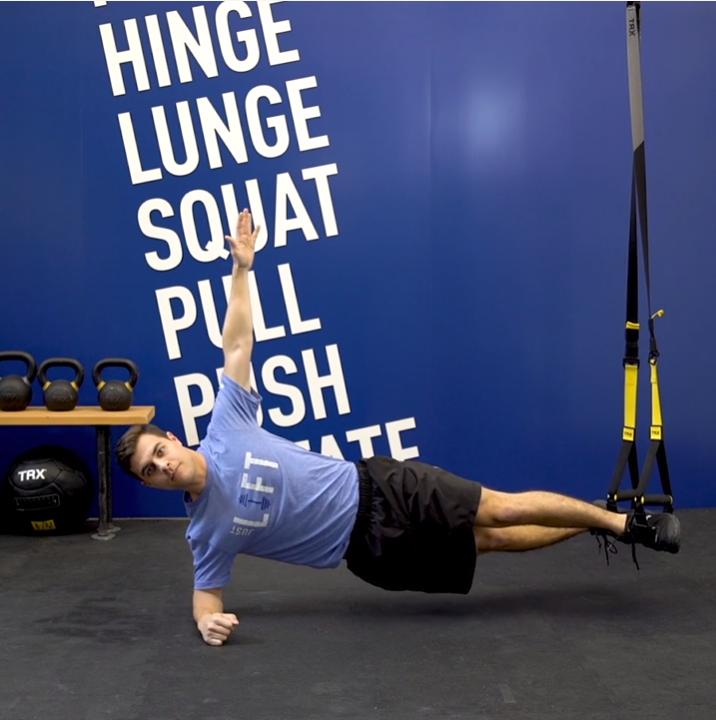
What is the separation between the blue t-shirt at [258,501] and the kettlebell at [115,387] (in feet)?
4.29

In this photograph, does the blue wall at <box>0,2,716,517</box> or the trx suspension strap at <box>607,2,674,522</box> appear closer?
the trx suspension strap at <box>607,2,674,522</box>

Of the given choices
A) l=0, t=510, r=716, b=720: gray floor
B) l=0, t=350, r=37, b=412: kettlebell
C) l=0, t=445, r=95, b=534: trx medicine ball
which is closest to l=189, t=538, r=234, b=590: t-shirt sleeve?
l=0, t=510, r=716, b=720: gray floor

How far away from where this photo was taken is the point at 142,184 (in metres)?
4.39

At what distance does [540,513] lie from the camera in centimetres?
291

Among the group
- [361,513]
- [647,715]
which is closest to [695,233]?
[361,513]

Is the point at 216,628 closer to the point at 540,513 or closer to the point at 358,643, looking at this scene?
the point at 358,643

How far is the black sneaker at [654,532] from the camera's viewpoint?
287 cm

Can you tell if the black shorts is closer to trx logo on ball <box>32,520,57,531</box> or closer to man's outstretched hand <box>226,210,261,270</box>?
man's outstretched hand <box>226,210,261,270</box>

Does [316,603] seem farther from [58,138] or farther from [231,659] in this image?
[58,138]

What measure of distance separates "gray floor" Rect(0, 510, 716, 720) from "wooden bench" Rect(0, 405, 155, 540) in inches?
13.9

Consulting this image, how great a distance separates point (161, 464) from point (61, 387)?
1.64m

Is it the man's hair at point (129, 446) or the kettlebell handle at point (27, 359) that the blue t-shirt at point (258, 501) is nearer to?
the man's hair at point (129, 446)

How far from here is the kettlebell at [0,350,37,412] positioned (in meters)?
4.05

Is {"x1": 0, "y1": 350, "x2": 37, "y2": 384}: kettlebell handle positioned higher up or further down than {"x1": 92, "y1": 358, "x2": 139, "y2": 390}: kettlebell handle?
higher up
